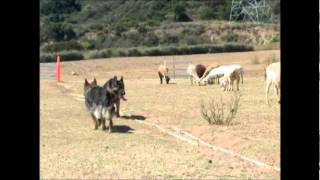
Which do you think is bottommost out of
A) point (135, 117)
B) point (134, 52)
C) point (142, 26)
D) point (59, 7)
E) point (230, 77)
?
point (135, 117)

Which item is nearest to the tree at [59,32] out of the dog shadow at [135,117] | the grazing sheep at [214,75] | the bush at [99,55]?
the bush at [99,55]

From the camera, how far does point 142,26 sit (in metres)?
50.5

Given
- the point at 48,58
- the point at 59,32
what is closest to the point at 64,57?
the point at 48,58

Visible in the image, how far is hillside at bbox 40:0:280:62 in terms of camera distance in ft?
Answer: 156

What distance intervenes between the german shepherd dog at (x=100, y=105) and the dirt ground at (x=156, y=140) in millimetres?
199

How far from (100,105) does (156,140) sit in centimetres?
111

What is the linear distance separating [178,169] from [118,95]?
10.4ft

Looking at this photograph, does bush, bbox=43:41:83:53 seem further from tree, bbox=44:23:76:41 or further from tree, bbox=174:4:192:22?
tree, bbox=174:4:192:22

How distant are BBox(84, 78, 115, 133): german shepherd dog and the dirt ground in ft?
0.65

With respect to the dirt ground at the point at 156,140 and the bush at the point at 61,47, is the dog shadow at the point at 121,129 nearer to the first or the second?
the dirt ground at the point at 156,140

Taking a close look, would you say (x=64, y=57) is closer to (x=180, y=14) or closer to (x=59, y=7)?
(x=180, y=14)

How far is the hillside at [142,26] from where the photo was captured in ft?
156

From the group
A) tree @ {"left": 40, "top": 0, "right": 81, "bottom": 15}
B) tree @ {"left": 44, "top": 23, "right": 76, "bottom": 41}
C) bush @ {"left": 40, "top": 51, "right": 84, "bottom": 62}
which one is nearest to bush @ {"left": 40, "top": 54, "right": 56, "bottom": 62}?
bush @ {"left": 40, "top": 51, "right": 84, "bottom": 62}
